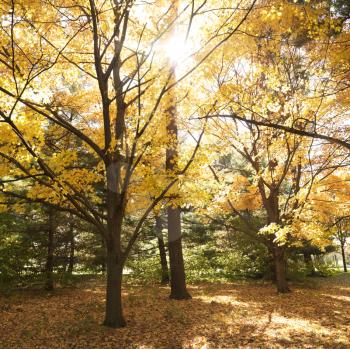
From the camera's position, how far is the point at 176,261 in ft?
34.7

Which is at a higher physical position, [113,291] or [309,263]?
[309,263]

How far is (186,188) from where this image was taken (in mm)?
7535

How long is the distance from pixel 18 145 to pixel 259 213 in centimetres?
1401

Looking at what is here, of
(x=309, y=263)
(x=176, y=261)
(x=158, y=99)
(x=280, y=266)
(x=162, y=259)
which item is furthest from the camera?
(x=309, y=263)

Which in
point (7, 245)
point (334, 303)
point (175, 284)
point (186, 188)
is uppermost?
point (186, 188)

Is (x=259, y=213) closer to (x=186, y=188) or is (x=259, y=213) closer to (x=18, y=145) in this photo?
(x=186, y=188)

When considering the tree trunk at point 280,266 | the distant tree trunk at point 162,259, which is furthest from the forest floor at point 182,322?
the distant tree trunk at point 162,259

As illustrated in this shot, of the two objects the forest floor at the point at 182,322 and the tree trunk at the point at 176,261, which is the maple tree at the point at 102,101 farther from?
the tree trunk at the point at 176,261

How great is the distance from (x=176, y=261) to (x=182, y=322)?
326 centimetres

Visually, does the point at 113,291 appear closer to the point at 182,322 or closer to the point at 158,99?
the point at 182,322

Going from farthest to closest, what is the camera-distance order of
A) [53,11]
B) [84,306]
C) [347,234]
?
1. [347,234]
2. [84,306]
3. [53,11]

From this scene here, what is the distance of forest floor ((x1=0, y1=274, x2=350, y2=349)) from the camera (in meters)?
6.02

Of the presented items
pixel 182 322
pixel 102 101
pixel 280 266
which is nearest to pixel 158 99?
pixel 102 101

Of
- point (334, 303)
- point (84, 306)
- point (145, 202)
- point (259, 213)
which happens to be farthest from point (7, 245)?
point (259, 213)
